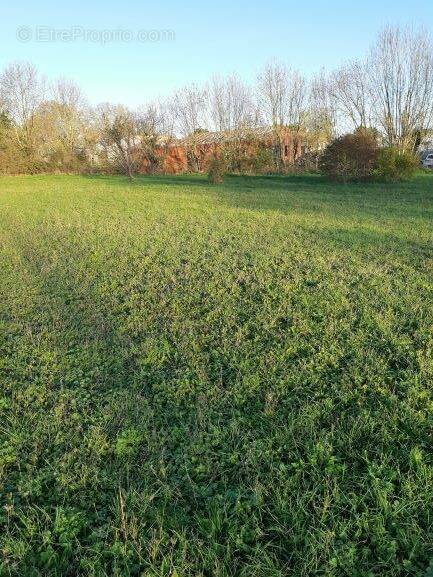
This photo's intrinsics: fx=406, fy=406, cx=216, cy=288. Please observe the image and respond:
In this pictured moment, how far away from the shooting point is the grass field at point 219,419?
2.22m

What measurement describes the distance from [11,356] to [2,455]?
165 centimetres

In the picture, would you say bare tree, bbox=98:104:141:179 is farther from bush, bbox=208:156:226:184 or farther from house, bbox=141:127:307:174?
bush, bbox=208:156:226:184

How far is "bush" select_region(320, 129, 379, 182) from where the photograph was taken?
22203mm

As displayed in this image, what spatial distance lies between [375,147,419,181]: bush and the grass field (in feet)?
56.9

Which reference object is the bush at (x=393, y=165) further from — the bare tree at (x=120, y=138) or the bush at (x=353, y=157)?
the bare tree at (x=120, y=138)

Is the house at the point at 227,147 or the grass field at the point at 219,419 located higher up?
the house at the point at 227,147

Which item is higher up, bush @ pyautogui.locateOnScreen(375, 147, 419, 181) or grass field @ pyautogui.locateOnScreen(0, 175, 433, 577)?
bush @ pyautogui.locateOnScreen(375, 147, 419, 181)

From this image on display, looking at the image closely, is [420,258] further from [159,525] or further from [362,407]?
[159,525]

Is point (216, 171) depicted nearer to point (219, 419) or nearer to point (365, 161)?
point (365, 161)

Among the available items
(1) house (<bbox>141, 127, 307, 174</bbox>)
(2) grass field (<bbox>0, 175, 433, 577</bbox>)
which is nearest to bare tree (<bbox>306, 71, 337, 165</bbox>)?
(1) house (<bbox>141, 127, 307, 174</bbox>)

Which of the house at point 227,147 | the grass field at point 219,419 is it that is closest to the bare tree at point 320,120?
the house at point 227,147

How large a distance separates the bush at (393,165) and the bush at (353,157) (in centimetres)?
35

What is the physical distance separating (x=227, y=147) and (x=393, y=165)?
2076 centimetres

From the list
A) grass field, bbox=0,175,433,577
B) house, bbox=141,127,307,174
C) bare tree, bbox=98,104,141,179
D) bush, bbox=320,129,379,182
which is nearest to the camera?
grass field, bbox=0,175,433,577
